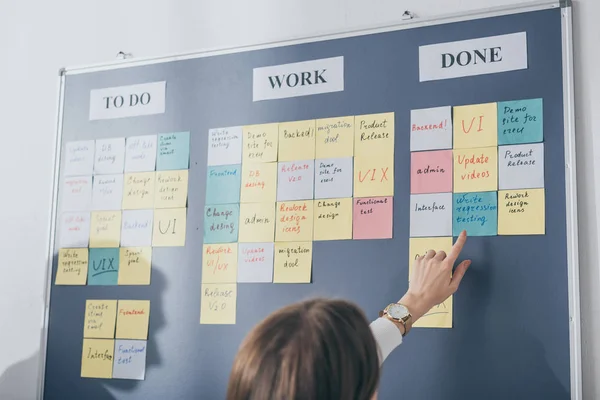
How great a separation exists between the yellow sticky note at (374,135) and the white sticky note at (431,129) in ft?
0.17

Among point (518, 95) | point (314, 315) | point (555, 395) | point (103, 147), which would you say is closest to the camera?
point (314, 315)

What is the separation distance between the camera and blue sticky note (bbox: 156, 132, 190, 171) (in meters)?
2.00

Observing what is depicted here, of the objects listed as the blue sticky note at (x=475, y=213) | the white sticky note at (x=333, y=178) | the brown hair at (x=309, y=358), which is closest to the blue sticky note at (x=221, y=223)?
the white sticky note at (x=333, y=178)

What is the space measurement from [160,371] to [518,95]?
1.10 m

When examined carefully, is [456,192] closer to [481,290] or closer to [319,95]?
[481,290]

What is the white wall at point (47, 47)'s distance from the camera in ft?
6.37

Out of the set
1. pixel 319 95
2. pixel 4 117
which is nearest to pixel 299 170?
pixel 319 95

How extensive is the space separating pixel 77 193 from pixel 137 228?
229 mm

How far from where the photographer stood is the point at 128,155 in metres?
2.07

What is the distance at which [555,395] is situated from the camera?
155cm

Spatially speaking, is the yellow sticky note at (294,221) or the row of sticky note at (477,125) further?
the yellow sticky note at (294,221)

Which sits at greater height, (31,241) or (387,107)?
(387,107)

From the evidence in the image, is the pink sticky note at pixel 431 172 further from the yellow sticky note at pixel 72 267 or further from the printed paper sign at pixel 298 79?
the yellow sticky note at pixel 72 267

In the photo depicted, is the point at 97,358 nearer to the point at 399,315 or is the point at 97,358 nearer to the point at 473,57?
the point at 399,315
